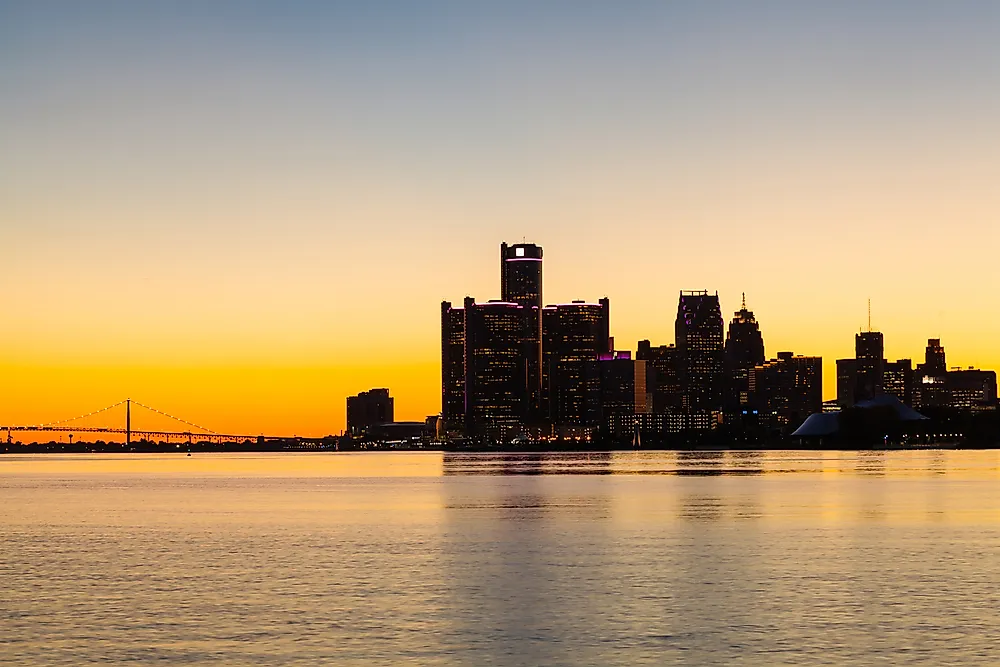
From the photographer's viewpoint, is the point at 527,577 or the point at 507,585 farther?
the point at 527,577

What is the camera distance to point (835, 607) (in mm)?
39219

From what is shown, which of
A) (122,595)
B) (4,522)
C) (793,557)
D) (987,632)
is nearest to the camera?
(987,632)

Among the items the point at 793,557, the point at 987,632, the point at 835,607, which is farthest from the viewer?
the point at 793,557

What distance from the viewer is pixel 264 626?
3641 cm

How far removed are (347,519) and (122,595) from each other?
3668cm

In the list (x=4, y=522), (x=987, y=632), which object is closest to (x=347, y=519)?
(x=4, y=522)

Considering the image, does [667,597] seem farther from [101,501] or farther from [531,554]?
[101,501]

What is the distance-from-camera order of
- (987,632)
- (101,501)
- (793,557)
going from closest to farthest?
(987,632) → (793,557) → (101,501)

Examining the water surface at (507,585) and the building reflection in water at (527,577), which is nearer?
the water surface at (507,585)

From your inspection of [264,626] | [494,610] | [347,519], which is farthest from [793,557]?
[347,519]

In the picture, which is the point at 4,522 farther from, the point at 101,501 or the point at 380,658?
the point at 380,658

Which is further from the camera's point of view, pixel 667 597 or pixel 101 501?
pixel 101 501

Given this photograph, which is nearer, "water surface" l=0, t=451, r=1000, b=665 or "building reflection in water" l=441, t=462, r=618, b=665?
"water surface" l=0, t=451, r=1000, b=665

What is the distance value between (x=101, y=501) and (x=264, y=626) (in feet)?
240
